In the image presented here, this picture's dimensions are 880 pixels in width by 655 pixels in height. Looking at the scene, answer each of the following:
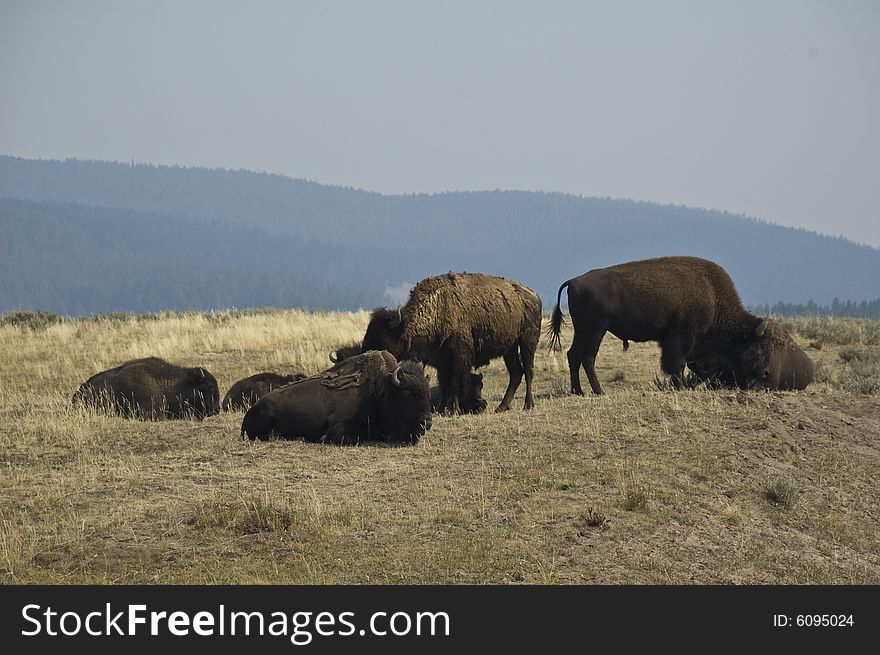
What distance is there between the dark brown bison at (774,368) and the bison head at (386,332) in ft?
14.8

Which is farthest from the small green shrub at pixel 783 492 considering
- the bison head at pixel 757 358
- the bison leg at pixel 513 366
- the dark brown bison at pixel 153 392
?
the dark brown bison at pixel 153 392

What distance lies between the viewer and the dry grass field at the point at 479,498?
8.73 meters

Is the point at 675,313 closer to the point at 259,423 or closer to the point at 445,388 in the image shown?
the point at 445,388

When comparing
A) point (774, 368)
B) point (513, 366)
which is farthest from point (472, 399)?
point (774, 368)

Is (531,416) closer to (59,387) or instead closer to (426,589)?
(426,589)

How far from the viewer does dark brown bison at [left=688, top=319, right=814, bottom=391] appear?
633 inches

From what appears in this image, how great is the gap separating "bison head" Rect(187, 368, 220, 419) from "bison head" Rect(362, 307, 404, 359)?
8.71ft

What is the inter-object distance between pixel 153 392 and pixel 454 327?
4368 millimetres

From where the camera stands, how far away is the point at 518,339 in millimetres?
16562

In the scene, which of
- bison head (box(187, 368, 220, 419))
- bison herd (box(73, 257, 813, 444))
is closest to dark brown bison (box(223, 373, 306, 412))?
bison herd (box(73, 257, 813, 444))

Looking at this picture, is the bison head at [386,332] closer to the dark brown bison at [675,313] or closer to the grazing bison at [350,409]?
the grazing bison at [350,409]

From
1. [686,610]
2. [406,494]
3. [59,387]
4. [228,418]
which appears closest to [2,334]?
[59,387]

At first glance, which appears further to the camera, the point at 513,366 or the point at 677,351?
the point at 513,366

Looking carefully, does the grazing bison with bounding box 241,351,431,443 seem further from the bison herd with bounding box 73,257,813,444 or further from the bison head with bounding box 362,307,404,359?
the bison head with bounding box 362,307,404,359
